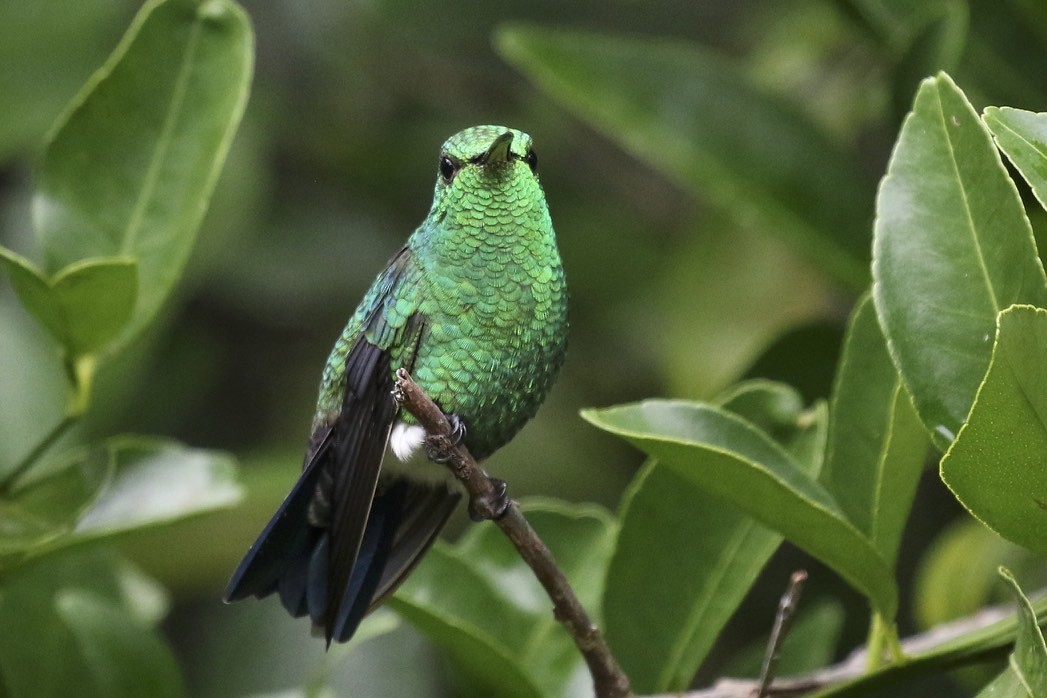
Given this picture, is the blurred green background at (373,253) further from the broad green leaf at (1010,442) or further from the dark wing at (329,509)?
the broad green leaf at (1010,442)

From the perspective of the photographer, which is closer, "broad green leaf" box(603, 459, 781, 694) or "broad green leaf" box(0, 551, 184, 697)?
"broad green leaf" box(603, 459, 781, 694)

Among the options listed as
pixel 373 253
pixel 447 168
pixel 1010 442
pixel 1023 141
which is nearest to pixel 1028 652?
pixel 1010 442

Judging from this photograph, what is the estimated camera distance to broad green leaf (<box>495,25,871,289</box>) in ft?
7.75

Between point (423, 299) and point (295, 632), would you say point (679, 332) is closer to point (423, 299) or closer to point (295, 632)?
point (295, 632)

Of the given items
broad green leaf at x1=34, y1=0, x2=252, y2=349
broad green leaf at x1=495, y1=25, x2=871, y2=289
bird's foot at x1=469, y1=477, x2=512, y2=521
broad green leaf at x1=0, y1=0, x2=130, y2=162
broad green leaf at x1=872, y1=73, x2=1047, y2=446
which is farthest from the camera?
broad green leaf at x1=0, y1=0, x2=130, y2=162

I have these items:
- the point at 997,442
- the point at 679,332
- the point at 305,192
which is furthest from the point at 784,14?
the point at 997,442

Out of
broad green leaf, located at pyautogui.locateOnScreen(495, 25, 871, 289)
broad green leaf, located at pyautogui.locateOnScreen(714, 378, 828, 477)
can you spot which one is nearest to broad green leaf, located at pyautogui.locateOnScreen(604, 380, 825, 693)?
broad green leaf, located at pyautogui.locateOnScreen(714, 378, 828, 477)

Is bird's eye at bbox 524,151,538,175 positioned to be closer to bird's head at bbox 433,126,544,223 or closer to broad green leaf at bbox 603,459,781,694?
bird's head at bbox 433,126,544,223

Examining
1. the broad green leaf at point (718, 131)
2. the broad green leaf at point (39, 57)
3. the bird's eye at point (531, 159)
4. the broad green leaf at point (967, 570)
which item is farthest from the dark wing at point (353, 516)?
the broad green leaf at point (39, 57)

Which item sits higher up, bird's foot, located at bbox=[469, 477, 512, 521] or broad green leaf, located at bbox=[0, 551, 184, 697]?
bird's foot, located at bbox=[469, 477, 512, 521]

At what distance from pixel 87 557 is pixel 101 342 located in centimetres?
81

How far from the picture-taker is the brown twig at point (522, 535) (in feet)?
4.69

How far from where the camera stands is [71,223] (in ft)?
6.27

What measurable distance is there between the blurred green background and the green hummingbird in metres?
1.28
